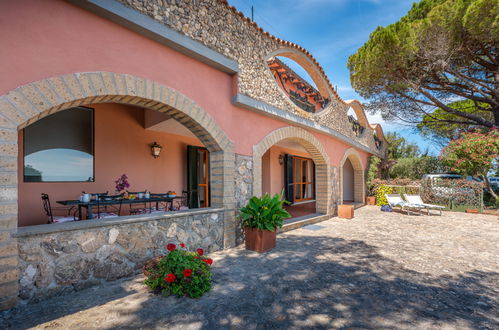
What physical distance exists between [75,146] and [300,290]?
530 centimetres

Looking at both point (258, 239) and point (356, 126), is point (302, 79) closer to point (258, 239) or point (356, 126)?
point (356, 126)

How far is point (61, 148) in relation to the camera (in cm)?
520

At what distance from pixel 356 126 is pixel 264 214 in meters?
8.59

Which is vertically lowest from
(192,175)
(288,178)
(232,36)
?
(288,178)

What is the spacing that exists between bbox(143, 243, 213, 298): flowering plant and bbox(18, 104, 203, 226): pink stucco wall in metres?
3.28

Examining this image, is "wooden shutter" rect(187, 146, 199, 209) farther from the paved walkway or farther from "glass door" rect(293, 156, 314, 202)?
"glass door" rect(293, 156, 314, 202)

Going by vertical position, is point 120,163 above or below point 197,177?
above

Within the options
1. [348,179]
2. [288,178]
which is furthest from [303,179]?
[348,179]

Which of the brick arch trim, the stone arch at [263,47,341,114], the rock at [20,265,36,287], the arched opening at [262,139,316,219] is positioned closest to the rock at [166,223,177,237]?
the rock at [20,265,36,287]

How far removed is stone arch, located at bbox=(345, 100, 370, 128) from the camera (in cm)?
1056

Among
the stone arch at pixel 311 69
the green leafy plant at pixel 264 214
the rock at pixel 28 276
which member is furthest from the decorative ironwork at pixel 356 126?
the rock at pixel 28 276

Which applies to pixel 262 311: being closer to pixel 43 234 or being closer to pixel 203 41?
pixel 43 234

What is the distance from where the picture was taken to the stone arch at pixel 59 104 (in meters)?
2.43

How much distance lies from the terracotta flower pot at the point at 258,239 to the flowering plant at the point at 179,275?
4.96ft
